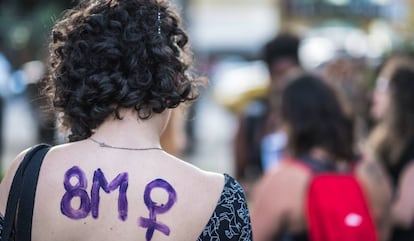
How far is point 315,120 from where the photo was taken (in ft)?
14.8

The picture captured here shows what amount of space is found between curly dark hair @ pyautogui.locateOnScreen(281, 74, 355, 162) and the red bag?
0.23 metres

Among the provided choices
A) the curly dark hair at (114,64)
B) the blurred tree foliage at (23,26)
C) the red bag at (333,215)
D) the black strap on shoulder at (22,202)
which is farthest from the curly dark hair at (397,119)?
the blurred tree foliage at (23,26)

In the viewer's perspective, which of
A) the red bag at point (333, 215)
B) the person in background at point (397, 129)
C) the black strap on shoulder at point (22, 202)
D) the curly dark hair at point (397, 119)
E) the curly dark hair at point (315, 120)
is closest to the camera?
the black strap on shoulder at point (22, 202)

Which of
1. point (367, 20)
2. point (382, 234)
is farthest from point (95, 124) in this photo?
point (367, 20)

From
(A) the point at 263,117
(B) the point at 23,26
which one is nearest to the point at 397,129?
(A) the point at 263,117

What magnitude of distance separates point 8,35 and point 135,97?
1354 centimetres

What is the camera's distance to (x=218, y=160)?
49.2 ft

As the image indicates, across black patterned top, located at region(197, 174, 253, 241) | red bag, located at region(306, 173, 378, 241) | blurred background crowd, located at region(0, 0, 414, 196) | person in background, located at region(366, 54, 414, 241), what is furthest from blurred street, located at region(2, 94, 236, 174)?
black patterned top, located at region(197, 174, 253, 241)

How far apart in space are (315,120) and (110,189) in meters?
1.91

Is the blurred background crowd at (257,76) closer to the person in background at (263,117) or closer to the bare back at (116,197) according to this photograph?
the person in background at (263,117)

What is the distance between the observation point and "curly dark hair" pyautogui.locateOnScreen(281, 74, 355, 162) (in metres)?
4.46

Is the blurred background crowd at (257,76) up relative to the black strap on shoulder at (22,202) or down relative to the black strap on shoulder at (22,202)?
down

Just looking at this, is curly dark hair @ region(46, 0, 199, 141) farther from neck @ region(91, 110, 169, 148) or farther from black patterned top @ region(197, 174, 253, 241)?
black patterned top @ region(197, 174, 253, 241)

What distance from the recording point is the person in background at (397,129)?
519 centimetres
